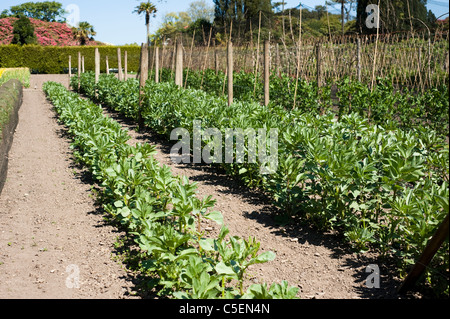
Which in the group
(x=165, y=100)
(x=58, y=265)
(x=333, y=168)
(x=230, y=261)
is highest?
(x=165, y=100)

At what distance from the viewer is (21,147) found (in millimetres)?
8641

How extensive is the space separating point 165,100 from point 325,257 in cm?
576

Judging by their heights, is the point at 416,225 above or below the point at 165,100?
below

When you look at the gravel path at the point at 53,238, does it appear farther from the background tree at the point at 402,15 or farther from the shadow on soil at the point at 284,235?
the background tree at the point at 402,15

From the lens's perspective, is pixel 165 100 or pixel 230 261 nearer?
pixel 230 261

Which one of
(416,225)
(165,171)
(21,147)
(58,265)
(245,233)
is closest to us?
(416,225)

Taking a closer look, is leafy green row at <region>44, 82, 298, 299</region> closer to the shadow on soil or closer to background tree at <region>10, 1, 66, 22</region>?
the shadow on soil

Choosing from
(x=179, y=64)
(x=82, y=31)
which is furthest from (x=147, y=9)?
(x=179, y=64)

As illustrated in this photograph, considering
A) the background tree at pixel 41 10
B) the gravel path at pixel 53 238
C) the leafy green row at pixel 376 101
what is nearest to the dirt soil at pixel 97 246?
the gravel path at pixel 53 238

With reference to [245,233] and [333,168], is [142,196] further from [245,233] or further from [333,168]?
[333,168]

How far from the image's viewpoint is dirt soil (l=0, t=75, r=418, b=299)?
326 cm

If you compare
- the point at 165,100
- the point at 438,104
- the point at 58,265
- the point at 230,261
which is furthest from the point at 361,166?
the point at 165,100

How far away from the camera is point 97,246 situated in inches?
158
